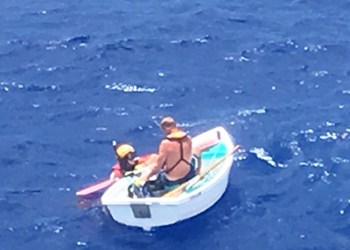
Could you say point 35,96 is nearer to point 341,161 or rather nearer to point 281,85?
point 281,85

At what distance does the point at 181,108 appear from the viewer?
28.7 metres

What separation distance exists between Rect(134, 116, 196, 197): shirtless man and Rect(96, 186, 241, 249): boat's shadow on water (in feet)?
3.35

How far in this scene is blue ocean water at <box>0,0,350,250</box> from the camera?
81.6ft

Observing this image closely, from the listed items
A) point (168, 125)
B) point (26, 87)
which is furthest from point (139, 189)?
point (26, 87)

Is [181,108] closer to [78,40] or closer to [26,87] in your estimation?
[26,87]

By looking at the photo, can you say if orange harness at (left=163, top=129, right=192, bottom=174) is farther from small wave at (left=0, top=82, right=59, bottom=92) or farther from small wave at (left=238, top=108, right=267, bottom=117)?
small wave at (left=0, top=82, right=59, bottom=92)

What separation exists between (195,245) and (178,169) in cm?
179

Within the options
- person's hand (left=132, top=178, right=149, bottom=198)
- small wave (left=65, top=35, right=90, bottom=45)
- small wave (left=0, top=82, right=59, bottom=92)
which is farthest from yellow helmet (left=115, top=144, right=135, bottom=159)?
small wave (left=65, top=35, right=90, bottom=45)

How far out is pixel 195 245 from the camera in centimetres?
2434

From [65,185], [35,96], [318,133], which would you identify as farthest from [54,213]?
[318,133]

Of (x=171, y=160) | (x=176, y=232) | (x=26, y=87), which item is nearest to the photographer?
(x=171, y=160)

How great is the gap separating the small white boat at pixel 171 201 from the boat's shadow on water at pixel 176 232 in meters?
0.16

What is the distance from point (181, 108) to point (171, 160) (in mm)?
4517

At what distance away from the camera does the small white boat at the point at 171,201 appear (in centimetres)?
2416
